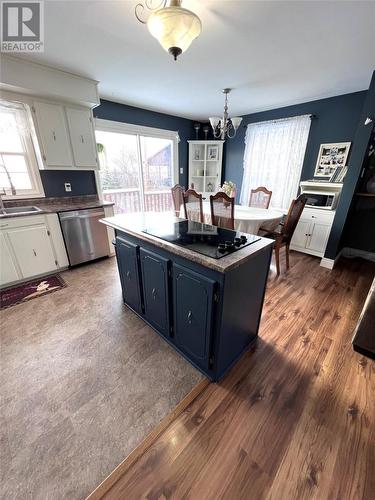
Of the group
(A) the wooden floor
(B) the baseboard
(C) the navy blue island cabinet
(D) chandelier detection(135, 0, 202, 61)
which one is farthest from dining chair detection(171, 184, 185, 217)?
(B) the baseboard

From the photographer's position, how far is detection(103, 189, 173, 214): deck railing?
409 cm

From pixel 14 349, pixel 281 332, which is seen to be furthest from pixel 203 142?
pixel 14 349

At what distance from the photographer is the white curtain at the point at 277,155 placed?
3.59 m

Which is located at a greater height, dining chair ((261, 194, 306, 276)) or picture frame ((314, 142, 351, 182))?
picture frame ((314, 142, 351, 182))

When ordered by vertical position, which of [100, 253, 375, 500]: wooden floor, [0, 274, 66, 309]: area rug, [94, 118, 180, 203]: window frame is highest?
[94, 118, 180, 203]: window frame

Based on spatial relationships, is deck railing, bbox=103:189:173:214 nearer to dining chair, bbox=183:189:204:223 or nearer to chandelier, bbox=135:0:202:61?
dining chair, bbox=183:189:204:223

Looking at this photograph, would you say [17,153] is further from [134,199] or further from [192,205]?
[192,205]

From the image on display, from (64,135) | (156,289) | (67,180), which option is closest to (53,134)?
(64,135)

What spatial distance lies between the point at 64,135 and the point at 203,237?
8.69ft

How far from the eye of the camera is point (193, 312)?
1.35m

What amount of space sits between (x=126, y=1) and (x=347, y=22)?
1675 millimetres

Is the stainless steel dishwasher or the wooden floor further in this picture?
the stainless steel dishwasher

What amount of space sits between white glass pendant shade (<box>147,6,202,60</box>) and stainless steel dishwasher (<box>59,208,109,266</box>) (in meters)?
2.26

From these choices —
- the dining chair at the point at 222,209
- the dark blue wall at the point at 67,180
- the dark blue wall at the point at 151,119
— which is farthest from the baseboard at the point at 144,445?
the dark blue wall at the point at 151,119
